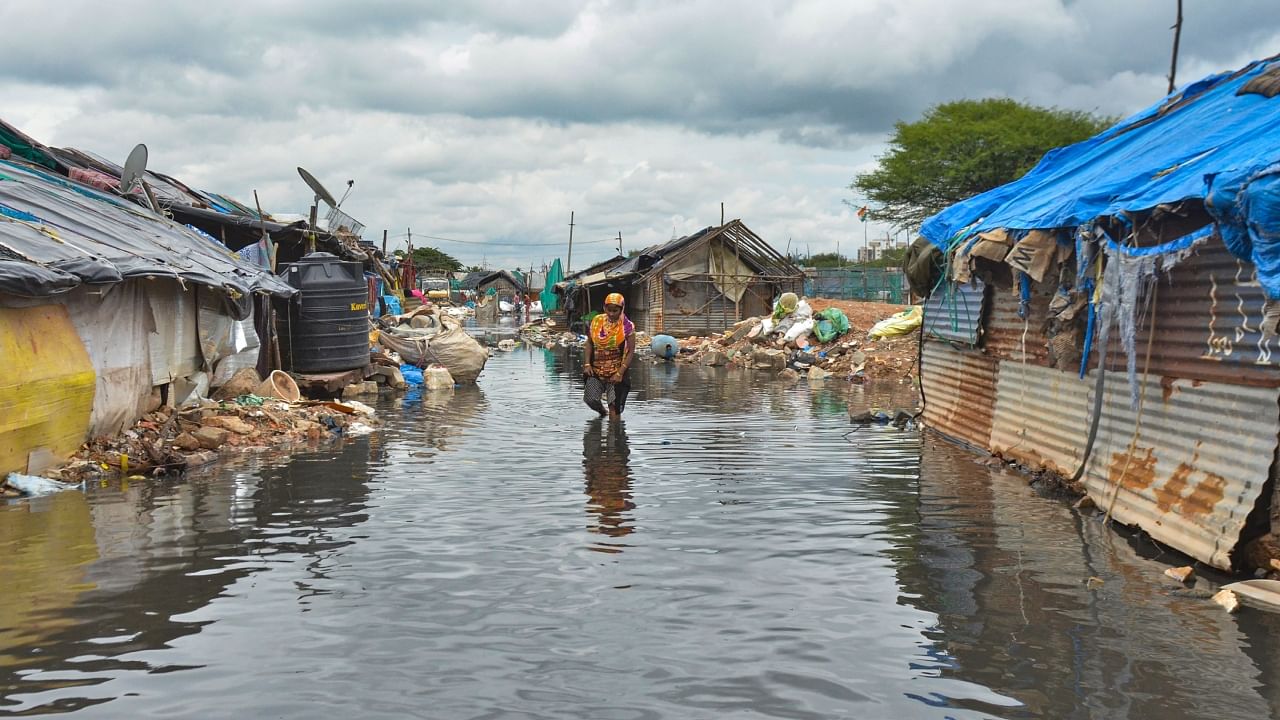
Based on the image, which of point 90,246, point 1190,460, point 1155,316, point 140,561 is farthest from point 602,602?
point 90,246

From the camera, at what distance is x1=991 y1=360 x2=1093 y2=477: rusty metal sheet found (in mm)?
8430

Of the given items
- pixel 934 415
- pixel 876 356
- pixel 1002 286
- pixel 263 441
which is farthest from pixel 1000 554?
pixel 876 356

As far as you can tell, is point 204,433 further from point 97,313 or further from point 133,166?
point 133,166

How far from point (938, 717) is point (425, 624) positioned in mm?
2502

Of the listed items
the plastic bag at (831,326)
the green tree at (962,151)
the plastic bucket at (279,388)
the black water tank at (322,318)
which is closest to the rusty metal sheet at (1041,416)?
the plastic bucket at (279,388)

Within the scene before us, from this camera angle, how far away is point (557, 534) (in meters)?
7.08

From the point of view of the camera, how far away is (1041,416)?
9312mm

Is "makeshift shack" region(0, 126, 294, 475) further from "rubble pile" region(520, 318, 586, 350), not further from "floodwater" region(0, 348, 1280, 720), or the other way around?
"rubble pile" region(520, 318, 586, 350)

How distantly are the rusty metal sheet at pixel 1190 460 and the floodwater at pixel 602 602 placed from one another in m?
0.30

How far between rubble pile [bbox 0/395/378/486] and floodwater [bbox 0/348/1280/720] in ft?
1.81

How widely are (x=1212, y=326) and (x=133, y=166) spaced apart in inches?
557

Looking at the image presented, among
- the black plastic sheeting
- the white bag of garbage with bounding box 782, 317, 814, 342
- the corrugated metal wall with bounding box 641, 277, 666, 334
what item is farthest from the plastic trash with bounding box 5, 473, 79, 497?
the corrugated metal wall with bounding box 641, 277, 666, 334

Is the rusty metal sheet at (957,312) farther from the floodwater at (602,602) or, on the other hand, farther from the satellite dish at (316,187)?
the satellite dish at (316,187)

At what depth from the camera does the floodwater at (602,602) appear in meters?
4.23
